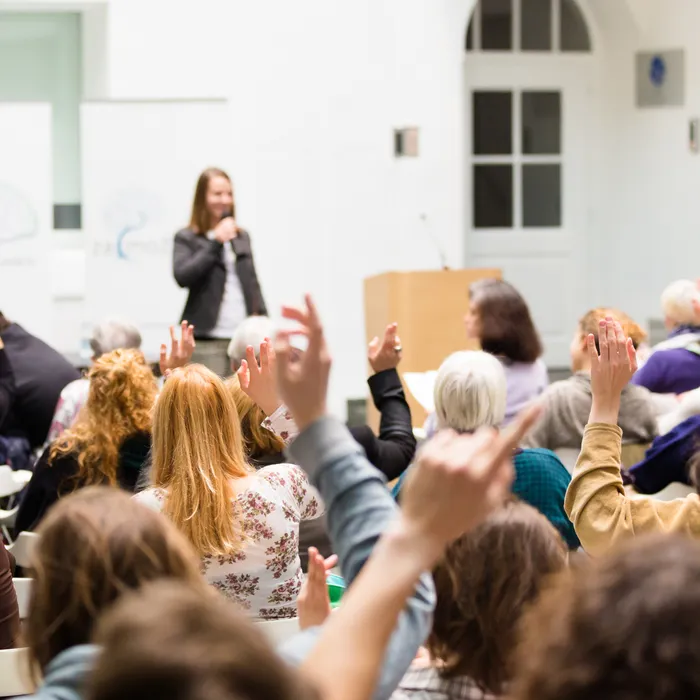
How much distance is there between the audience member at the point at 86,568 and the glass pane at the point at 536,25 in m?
8.35

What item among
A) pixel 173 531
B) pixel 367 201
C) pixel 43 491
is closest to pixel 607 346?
pixel 173 531

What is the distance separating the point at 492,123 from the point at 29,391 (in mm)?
4920

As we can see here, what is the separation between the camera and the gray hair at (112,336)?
5.00m

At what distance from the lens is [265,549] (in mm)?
2621

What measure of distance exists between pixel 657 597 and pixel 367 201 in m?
7.87

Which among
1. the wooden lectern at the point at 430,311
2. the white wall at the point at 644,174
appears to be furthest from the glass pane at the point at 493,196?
the wooden lectern at the point at 430,311

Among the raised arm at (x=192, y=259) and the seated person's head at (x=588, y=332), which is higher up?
the raised arm at (x=192, y=259)

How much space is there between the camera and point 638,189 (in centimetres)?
902

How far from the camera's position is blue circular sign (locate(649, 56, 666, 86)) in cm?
873

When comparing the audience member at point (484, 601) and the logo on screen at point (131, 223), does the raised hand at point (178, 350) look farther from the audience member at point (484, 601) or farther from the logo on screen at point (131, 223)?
the logo on screen at point (131, 223)

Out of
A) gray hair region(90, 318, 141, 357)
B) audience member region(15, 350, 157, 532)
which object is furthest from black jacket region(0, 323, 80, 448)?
audience member region(15, 350, 157, 532)

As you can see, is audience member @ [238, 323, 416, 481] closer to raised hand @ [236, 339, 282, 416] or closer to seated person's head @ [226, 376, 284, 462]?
seated person's head @ [226, 376, 284, 462]

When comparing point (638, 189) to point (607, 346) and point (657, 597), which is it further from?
point (657, 597)

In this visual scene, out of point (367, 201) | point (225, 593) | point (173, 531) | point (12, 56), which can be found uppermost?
point (12, 56)
